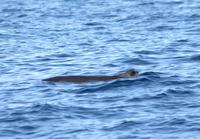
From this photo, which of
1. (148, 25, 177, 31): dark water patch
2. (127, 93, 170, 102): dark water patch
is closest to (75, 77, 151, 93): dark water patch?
(127, 93, 170, 102): dark water patch

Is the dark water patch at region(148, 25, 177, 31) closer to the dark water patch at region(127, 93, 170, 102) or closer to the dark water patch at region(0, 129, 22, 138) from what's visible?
the dark water patch at region(127, 93, 170, 102)

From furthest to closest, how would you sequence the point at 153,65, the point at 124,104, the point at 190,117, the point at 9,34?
the point at 9,34 → the point at 153,65 → the point at 124,104 → the point at 190,117

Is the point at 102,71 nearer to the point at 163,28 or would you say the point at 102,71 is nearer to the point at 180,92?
the point at 180,92

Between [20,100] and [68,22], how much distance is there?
1865 cm

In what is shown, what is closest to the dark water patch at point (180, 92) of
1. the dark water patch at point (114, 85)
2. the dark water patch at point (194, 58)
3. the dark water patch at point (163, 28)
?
the dark water patch at point (114, 85)

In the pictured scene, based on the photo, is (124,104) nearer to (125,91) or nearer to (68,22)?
(125,91)

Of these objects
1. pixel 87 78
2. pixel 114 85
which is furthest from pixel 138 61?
pixel 114 85

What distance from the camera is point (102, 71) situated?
23578mm

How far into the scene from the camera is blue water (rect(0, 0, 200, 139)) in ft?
55.3

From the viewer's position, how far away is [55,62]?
25.7 metres

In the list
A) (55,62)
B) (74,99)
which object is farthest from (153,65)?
(74,99)

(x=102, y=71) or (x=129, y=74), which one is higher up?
(x=102, y=71)

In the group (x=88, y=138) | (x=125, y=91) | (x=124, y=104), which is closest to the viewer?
(x=88, y=138)

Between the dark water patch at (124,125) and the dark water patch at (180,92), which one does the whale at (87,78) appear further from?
the dark water patch at (124,125)
